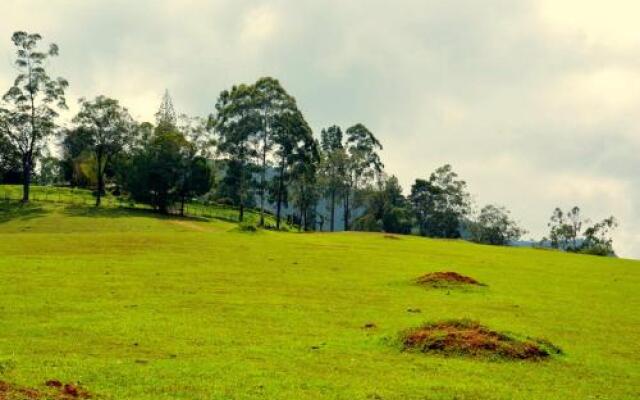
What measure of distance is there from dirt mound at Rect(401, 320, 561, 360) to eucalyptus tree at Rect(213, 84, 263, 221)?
8281 centimetres

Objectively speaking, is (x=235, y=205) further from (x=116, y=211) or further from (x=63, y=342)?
(x=63, y=342)

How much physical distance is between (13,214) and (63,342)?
6791 centimetres

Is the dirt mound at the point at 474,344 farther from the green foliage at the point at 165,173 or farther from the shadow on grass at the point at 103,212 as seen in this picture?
the green foliage at the point at 165,173

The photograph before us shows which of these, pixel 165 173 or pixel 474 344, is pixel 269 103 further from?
pixel 474 344

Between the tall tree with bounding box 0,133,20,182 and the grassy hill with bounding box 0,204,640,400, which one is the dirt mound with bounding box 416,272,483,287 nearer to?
the grassy hill with bounding box 0,204,640,400

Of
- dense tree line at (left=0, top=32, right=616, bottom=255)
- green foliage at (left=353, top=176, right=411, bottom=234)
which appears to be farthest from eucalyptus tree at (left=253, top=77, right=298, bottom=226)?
green foliage at (left=353, top=176, right=411, bottom=234)

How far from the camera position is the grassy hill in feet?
53.0

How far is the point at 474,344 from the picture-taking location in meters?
20.1

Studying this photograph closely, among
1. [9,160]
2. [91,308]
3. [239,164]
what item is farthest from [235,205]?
[91,308]

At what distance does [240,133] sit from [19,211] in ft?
111

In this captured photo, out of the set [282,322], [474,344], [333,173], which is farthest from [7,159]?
[474,344]

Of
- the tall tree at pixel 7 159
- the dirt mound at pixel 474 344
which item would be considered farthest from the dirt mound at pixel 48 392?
the tall tree at pixel 7 159

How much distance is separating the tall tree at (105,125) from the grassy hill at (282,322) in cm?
5246

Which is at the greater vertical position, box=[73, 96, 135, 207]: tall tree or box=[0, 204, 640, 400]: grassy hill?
box=[73, 96, 135, 207]: tall tree
